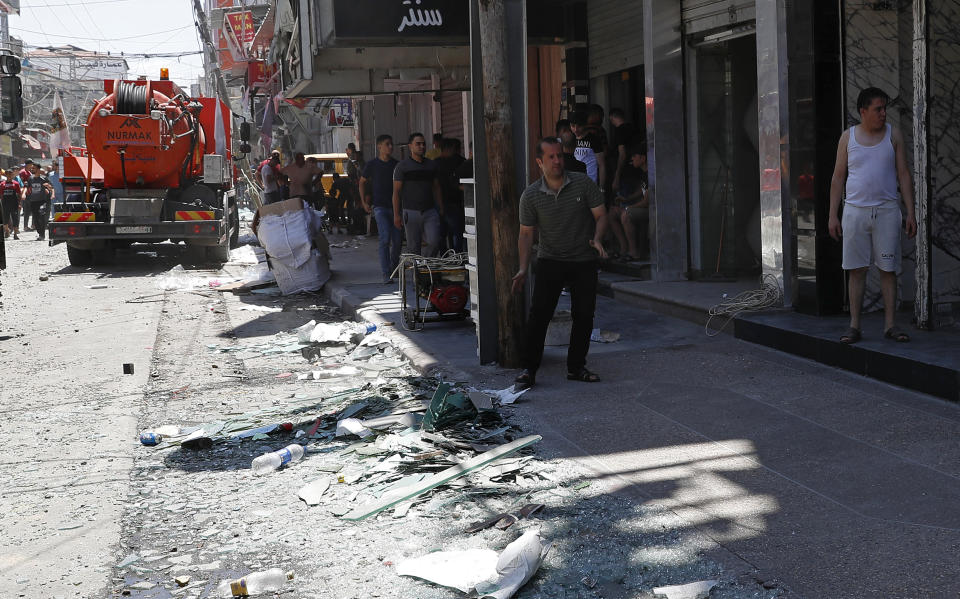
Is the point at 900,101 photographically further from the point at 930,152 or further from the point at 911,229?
the point at 911,229

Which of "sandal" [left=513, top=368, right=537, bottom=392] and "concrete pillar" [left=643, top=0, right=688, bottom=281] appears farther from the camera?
"concrete pillar" [left=643, top=0, right=688, bottom=281]

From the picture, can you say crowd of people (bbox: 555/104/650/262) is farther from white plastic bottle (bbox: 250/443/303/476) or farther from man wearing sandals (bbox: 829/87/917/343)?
white plastic bottle (bbox: 250/443/303/476)

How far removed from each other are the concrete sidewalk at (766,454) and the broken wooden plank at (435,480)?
0.19 metres

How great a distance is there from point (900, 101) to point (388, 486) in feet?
18.5

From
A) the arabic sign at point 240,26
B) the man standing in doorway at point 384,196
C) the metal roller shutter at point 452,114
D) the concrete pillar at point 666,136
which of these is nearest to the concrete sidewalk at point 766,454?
the concrete pillar at point 666,136

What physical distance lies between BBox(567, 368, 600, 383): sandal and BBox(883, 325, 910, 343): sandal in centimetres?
206

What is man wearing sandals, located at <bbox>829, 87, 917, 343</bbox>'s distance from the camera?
284 inches

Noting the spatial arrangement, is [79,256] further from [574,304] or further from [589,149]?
[574,304]

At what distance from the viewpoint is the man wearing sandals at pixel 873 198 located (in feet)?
23.6

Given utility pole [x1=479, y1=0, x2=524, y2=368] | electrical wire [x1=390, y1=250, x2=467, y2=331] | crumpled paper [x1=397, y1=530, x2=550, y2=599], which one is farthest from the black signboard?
crumpled paper [x1=397, y1=530, x2=550, y2=599]

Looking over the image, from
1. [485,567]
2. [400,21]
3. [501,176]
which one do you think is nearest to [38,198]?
[400,21]

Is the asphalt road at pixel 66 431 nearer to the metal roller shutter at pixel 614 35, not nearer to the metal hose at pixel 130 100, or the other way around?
the metal hose at pixel 130 100

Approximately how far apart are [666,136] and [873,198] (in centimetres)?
455

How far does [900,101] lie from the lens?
849cm
